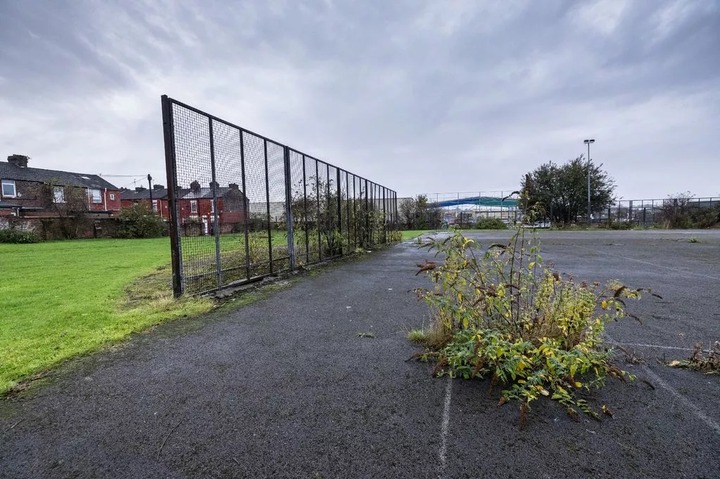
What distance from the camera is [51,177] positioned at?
3156 cm

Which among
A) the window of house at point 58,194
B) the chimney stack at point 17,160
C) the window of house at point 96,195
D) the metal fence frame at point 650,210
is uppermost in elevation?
the chimney stack at point 17,160

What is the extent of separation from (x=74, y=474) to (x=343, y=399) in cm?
141

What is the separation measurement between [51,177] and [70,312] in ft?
123

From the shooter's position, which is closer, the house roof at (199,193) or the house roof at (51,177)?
the house roof at (199,193)

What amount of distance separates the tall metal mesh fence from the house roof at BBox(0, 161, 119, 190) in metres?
28.3

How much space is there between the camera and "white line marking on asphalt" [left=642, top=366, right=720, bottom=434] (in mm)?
1897

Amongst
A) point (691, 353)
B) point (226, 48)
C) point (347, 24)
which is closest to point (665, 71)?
point (347, 24)

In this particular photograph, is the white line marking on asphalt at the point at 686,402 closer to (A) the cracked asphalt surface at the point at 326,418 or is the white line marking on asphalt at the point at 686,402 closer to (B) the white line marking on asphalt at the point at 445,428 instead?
(A) the cracked asphalt surface at the point at 326,418

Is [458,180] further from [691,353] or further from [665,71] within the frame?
[691,353]

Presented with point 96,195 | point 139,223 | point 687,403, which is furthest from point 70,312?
point 96,195

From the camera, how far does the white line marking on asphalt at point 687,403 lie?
1.90 metres

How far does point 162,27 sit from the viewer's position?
864 centimetres

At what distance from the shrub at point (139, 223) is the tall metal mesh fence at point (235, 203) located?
22.7 m


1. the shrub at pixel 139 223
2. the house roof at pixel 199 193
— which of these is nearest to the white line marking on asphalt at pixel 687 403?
the house roof at pixel 199 193
